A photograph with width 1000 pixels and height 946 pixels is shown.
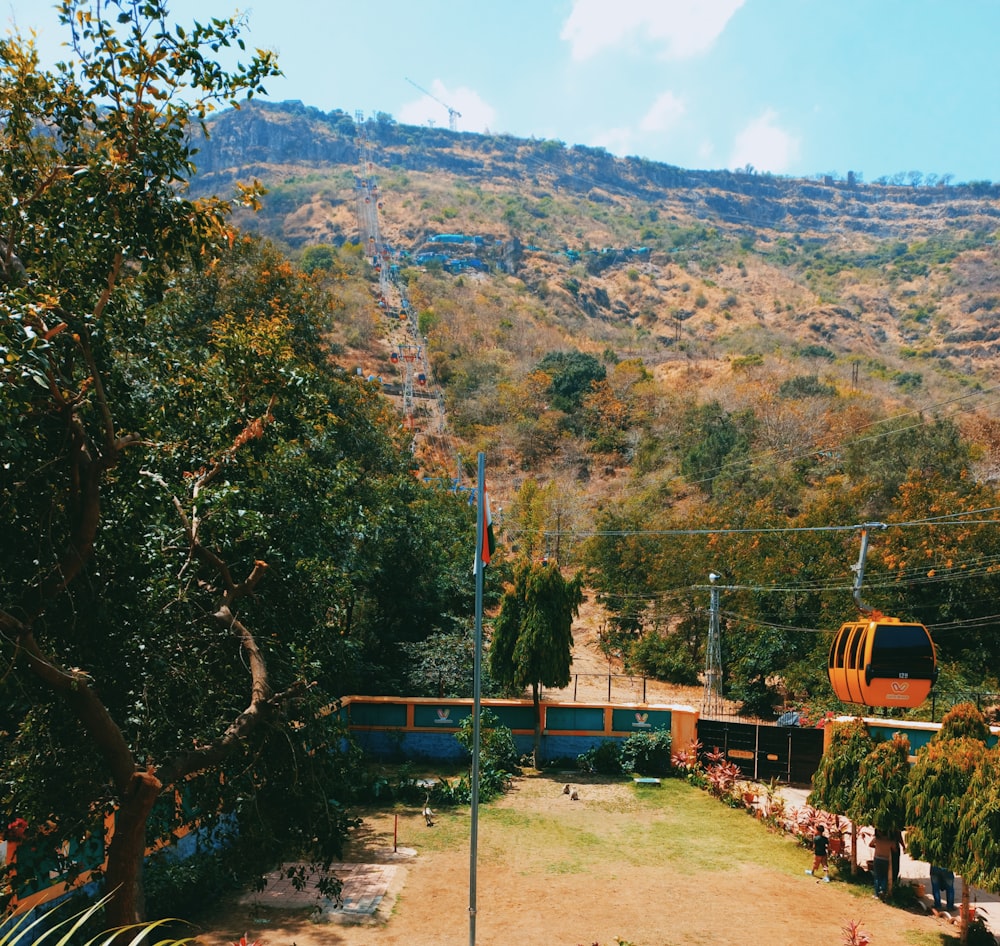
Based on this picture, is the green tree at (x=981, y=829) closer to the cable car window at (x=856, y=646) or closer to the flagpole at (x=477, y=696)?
the cable car window at (x=856, y=646)

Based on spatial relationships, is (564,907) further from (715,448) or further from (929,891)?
(715,448)

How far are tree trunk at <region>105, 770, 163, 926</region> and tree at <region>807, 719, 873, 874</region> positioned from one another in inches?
417

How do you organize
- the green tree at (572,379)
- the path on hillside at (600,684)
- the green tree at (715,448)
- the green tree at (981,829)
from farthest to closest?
1. the green tree at (572,379)
2. the green tree at (715,448)
3. the path on hillside at (600,684)
4. the green tree at (981,829)

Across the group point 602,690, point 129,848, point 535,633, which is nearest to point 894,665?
point 535,633

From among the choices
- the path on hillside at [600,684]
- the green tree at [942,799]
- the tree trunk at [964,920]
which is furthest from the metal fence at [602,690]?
the tree trunk at [964,920]

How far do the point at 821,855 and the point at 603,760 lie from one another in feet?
22.7

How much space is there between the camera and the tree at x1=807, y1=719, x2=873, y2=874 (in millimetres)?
13180

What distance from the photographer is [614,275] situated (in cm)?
10212

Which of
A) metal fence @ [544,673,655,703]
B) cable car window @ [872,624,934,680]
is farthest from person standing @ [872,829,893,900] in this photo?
metal fence @ [544,673,655,703]

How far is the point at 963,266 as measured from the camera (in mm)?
98250

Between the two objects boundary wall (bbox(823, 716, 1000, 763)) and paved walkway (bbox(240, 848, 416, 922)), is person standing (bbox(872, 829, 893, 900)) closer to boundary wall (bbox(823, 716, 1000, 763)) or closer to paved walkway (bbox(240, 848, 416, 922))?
boundary wall (bbox(823, 716, 1000, 763))

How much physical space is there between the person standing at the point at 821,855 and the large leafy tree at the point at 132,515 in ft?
28.9

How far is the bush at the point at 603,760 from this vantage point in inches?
800

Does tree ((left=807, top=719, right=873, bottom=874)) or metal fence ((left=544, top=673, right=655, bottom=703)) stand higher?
tree ((left=807, top=719, right=873, bottom=874))
